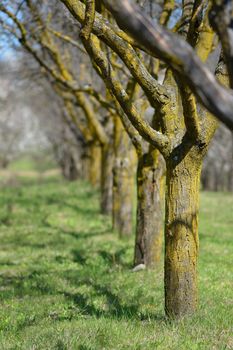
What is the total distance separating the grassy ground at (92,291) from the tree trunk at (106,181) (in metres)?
0.40

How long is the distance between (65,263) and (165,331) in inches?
200

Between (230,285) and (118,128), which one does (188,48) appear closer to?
(230,285)

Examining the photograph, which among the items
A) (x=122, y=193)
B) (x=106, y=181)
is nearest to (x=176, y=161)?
(x=122, y=193)

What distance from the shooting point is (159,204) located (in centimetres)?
1028

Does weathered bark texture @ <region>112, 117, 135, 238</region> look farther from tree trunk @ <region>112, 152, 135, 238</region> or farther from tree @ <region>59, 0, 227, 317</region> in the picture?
tree @ <region>59, 0, 227, 317</region>

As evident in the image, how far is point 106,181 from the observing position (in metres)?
17.6

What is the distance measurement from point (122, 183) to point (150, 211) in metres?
3.92

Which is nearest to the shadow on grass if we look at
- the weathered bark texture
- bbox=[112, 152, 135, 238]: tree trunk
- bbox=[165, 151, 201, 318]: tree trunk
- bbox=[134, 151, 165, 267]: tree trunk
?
bbox=[165, 151, 201, 318]: tree trunk

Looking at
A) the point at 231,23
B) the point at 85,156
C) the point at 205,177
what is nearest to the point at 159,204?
the point at 231,23

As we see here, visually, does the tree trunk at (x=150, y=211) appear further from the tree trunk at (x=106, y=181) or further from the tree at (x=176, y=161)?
the tree trunk at (x=106, y=181)

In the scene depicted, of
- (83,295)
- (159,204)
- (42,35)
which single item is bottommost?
(83,295)

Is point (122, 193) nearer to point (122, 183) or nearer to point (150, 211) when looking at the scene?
point (122, 183)

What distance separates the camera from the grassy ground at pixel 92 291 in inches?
224

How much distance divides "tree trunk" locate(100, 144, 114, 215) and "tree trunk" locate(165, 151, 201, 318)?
1074cm
